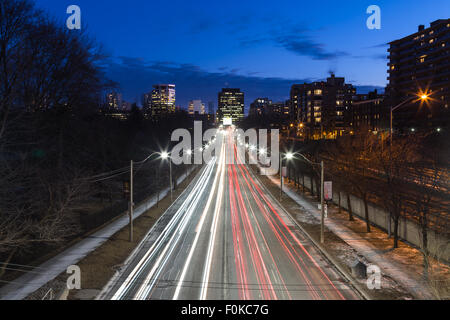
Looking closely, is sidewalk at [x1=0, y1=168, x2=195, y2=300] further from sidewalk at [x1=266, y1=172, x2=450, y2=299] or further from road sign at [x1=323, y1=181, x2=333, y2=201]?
road sign at [x1=323, y1=181, x2=333, y2=201]

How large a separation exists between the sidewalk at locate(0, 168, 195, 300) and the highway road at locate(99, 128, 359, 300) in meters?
3.29

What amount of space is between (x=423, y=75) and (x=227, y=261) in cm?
8519

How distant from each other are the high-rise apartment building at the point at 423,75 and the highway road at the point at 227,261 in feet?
184

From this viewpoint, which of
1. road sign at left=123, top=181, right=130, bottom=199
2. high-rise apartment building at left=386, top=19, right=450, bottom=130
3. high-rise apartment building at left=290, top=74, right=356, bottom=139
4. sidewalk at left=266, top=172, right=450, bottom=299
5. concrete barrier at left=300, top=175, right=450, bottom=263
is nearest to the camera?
sidewalk at left=266, top=172, right=450, bottom=299

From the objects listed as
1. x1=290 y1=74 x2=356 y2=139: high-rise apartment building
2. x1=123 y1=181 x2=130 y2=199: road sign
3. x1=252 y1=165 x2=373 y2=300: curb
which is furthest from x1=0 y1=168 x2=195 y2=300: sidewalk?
x1=290 y1=74 x2=356 y2=139: high-rise apartment building

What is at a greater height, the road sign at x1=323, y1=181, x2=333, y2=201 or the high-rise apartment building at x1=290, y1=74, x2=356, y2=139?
the high-rise apartment building at x1=290, y1=74, x2=356, y2=139

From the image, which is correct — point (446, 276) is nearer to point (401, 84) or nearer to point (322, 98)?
point (401, 84)

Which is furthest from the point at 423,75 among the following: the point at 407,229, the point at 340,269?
the point at 340,269

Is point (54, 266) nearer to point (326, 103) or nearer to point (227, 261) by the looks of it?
point (227, 261)

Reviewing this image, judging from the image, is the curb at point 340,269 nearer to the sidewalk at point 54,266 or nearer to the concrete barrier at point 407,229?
the concrete barrier at point 407,229

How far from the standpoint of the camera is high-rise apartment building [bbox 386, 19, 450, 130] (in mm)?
73750

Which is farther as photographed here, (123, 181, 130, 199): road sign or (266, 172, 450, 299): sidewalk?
(123, 181, 130, 199): road sign
